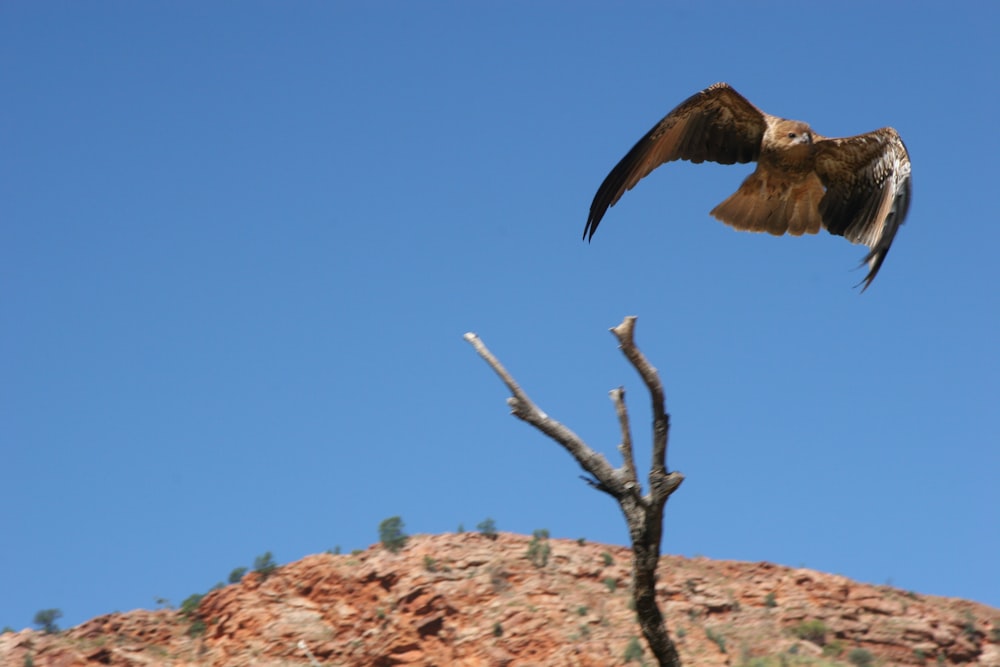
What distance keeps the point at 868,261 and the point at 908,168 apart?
1.56 m

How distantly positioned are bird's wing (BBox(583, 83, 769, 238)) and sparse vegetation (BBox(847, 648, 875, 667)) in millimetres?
24440

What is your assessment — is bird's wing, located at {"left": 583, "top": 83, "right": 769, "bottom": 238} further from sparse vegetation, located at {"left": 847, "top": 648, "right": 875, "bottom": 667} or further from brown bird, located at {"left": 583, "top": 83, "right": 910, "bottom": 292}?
sparse vegetation, located at {"left": 847, "top": 648, "right": 875, "bottom": 667}

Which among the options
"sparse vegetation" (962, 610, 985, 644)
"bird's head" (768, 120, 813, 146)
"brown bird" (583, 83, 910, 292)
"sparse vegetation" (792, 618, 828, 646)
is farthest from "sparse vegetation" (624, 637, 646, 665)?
"bird's head" (768, 120, 813, 146)

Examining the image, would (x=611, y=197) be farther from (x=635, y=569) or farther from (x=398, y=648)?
(x=398, y=648)

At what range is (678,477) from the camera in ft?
22.3

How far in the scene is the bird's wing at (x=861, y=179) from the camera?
1073cm

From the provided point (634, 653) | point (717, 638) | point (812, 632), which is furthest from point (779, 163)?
point (812, 632)

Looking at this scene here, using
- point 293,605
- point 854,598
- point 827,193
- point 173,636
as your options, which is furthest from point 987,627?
point 827,193

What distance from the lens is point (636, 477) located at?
6.96 m

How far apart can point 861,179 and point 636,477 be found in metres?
5.41

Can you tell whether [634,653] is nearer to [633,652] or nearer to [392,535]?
[633,652]

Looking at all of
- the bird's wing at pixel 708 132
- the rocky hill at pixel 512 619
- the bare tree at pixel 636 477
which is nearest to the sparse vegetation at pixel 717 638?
the rocky hill at pixel 512 619

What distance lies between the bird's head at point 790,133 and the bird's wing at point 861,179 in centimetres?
21

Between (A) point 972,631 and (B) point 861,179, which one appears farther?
(A) point 972,631
